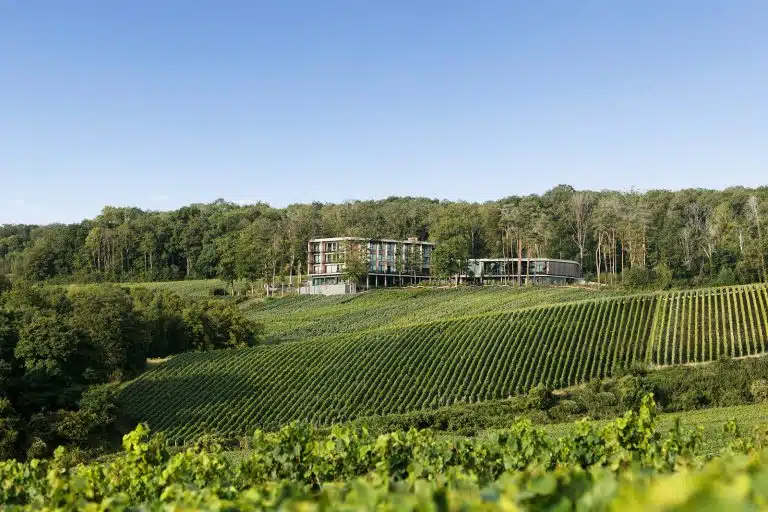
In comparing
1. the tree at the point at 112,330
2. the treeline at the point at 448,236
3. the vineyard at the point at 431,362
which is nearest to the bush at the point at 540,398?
→ the vineyard at the point at 431,362

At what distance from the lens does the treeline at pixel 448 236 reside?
96125 millimetres

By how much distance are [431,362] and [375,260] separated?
53.2m

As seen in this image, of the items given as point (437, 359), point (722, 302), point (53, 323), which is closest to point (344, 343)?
point (437, 359)

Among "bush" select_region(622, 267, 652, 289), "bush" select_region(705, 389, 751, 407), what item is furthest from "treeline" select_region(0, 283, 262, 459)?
"bush" select_region(622, 267, 652, 289)

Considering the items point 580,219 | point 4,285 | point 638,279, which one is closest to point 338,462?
point 4,285

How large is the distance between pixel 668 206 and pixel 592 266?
14.0m

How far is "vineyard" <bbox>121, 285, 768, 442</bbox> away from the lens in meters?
42.8

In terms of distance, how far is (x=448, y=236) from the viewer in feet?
358

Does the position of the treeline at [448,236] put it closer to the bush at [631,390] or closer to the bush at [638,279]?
the bush at [638,279]

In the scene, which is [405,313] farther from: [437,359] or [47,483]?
[47,483]

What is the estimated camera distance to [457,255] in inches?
3706

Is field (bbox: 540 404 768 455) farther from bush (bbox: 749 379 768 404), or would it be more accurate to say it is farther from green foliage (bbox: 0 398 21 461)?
green foliage (bbox: 0 398 21 461)

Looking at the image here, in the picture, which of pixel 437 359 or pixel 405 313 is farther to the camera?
pixel 405 313

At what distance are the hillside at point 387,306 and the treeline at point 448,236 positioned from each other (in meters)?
9.16
